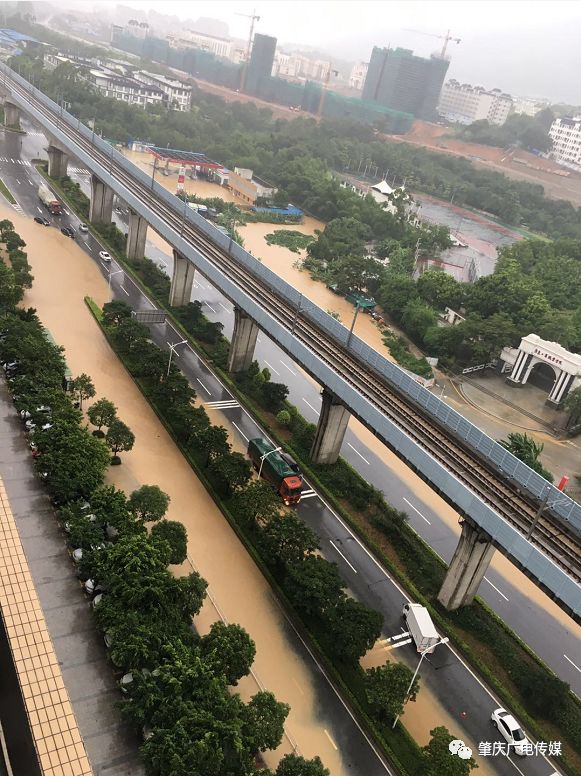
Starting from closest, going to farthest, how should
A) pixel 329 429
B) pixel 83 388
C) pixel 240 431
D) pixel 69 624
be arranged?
pixel 69 624
pixel 83 388
pixel 329 429
pixel 240 431

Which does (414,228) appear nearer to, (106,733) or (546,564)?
(546,564)

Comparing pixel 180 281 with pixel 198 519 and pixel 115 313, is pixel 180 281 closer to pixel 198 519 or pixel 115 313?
pixel 115 313

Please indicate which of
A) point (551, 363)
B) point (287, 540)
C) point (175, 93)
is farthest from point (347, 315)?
point (175, 93)

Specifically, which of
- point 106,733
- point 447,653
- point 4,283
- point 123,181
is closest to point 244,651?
point 106,733

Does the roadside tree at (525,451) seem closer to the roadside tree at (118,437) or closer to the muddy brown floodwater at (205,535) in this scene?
the muddy brown floodwater at (205,535)

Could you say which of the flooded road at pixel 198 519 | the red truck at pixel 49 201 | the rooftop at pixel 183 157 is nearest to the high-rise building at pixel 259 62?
the rooftop at pixel 183 157

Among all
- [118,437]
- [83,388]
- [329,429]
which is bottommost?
[118,437]
